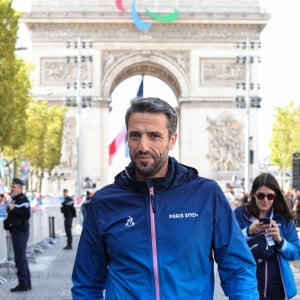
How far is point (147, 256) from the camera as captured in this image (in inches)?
159

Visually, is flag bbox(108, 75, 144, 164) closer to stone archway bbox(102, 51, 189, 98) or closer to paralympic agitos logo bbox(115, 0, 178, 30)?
stone archway bbox(102, 51, 189, 98)

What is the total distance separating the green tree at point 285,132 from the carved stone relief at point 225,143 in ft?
64.3

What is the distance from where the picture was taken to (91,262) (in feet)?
13.9

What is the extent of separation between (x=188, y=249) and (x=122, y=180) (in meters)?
0.44

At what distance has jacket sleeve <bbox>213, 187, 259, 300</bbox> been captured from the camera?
413cm

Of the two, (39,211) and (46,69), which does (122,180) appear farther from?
(46,69)

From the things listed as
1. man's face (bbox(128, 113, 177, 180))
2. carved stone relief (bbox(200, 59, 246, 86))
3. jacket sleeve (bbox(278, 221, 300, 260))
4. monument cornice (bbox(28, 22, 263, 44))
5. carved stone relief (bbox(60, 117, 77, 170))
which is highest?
monument cornice (bbox(28, 22, 263, 44))

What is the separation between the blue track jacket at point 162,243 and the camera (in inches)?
159

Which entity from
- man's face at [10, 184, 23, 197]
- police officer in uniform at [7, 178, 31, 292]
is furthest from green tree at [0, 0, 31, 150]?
police officer in uniform at [7, 178, 31, 292]

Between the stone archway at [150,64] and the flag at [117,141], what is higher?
the stone archway at [150,64]

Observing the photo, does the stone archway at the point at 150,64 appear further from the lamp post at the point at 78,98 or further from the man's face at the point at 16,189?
the man's face at the point at 16,189

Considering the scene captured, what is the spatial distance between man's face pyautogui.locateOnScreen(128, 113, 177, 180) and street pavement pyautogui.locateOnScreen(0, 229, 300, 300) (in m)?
8.54

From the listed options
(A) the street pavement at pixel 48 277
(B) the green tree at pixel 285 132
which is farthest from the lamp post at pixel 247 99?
(B) the green tree at pixel 285 132

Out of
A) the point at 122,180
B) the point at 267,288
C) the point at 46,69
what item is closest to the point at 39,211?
the point at 267,288
